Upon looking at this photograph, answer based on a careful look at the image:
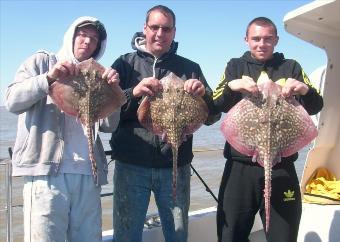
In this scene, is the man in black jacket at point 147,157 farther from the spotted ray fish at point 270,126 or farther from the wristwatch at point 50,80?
the wristwatch at point 50,80

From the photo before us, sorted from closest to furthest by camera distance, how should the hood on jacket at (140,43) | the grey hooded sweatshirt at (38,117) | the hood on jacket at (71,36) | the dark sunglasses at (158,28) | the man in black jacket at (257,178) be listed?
1. the grey hooded sweatshirt at (38,117)
2. the hood on jacket at (71,36)
3. the man in black jacket at (257,178)
4. the dark sunglasses at (158,28)
5. the hood on jacket at (140,43)

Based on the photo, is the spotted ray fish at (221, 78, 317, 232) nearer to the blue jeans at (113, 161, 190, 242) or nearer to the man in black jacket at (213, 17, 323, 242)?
the man in black jacket at (213, 17, 323, 242)

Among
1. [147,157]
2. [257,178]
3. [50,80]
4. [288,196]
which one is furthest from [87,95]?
[288,196]

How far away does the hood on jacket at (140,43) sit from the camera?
194 inches

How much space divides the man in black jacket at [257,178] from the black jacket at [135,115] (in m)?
0.47

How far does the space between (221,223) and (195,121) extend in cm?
111

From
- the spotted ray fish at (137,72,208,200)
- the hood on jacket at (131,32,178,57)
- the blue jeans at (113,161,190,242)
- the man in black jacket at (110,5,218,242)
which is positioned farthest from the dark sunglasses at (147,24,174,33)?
the blue jeans at (113,161,190,242)

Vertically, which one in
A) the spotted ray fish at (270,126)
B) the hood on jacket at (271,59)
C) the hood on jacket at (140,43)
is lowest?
the spotted ray fish at (270,126)

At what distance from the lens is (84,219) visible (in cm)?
421

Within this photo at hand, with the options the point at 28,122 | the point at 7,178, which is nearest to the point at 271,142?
the point at 28,122

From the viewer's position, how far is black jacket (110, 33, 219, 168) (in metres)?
4.68

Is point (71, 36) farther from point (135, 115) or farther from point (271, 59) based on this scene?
point (271, 59)

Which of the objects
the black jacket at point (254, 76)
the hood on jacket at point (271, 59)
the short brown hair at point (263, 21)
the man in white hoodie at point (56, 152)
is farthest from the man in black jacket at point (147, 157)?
the short brown hair at point (263, 21)

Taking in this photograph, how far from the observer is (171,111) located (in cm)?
434
